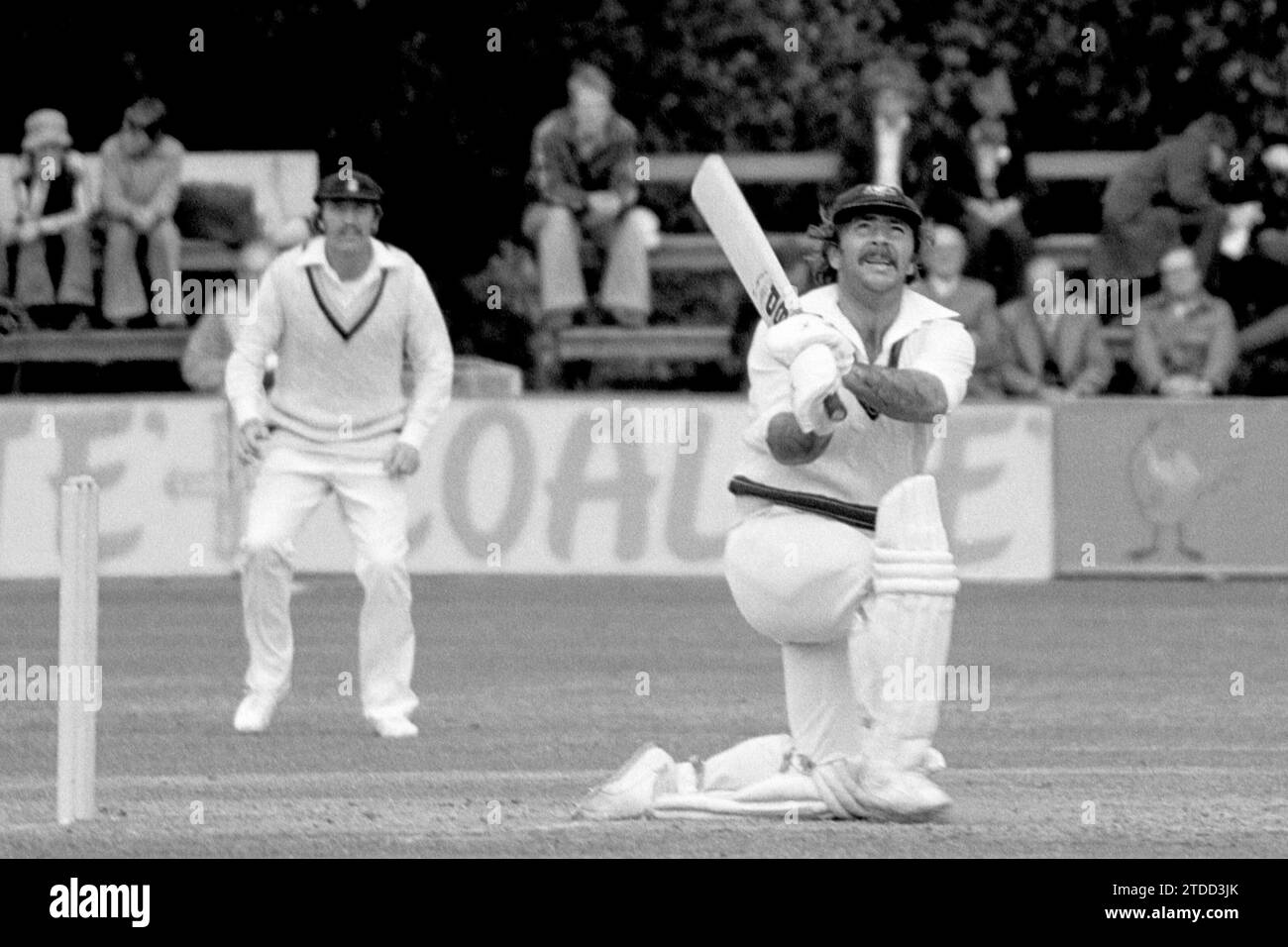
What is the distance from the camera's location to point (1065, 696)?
45.6ft

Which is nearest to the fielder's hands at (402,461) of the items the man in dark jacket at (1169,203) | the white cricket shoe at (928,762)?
the white cricket shoe at (928,762)

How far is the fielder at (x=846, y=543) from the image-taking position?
8930mm

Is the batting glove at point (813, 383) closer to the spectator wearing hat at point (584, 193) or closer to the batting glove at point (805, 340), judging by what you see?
the batting glove at point (805, 340)

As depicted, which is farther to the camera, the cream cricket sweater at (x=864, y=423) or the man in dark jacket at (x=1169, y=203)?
the man in dark jacket at (x=1169, y=203)

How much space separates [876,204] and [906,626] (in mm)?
1270

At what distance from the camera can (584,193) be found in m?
20.9

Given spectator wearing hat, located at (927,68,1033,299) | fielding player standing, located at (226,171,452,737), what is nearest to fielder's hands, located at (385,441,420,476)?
fielding player standing, located at (226,171,452,737)

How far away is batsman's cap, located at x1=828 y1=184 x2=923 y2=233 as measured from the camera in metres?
9.26

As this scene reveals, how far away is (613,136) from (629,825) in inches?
477

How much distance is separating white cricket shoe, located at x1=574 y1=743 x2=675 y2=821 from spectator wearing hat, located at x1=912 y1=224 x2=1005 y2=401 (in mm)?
10685

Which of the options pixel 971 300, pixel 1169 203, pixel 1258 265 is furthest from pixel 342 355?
pixel 1258 265

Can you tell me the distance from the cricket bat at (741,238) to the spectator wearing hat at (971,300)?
10.2 m
